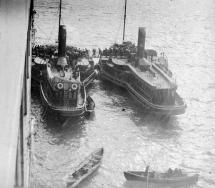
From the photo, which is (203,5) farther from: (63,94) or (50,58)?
(63,94)

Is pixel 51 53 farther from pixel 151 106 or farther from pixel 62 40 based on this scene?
pixel 151 106

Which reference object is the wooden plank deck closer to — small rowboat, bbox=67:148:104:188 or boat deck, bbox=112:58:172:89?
small rowboat, bbox=67:148:104:188

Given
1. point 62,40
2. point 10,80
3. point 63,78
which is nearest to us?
point 10,80

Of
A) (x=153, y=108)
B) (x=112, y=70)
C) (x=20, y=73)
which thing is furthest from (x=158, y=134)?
(x=20, y=73)

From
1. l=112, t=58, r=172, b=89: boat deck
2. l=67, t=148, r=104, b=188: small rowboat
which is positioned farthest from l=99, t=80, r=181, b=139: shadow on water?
l=67, t=148, r=104, b=188: small rowboat

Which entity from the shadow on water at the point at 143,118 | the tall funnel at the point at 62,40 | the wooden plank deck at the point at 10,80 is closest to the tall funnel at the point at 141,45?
the shadow on water at the point at 143,118

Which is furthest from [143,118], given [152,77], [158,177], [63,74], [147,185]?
[147,185]
